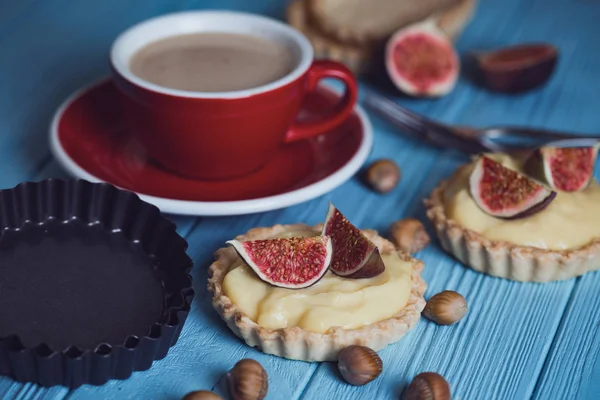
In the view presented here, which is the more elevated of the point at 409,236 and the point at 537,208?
the point at 537,208

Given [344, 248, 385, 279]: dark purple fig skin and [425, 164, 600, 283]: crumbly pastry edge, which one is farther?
[425, 164, 600, 283]: crumbly pastry edge

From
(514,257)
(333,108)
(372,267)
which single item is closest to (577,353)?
(514,257)

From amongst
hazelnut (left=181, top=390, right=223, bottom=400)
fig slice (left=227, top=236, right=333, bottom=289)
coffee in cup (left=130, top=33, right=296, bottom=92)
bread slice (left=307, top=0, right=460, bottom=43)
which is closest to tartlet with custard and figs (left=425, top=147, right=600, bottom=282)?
fig slice (left=227, top=236, right=333, bottom=289)

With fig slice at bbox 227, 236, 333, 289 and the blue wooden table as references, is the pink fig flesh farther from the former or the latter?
fig slice at bbox 227, 236, 333, 289

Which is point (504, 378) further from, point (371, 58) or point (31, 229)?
point (371, 58)

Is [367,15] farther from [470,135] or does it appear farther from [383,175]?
[383,175]

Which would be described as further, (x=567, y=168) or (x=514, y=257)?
(x=567, y=168)

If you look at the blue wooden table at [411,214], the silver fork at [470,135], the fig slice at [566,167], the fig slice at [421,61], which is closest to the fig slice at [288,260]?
the blue wooden table at [411,214]
